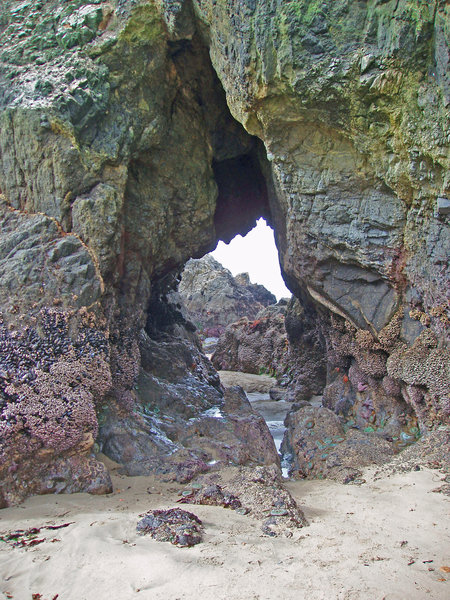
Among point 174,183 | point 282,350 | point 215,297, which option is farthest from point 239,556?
point 215,297

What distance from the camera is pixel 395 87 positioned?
6.01m

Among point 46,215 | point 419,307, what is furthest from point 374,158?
point 46,215

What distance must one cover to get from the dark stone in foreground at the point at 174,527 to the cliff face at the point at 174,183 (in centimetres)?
177

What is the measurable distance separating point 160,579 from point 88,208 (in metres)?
5.70

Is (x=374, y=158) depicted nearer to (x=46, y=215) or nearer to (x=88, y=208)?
(x=88, y=208)

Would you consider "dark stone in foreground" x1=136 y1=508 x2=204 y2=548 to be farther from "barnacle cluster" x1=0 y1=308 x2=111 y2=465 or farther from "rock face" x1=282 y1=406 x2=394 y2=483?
"rock face" x1=282 y1=406 x2=394 y2=483

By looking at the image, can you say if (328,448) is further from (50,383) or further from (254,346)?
(254,346)

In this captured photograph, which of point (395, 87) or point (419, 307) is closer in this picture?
point (395, 87)

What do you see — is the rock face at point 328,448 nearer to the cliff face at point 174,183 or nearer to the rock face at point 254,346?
the cliff face at point 174,183

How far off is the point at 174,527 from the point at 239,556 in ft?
2.54

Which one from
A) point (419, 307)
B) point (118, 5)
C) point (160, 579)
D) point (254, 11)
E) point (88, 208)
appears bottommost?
point (160, 579)

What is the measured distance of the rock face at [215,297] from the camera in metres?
24.7

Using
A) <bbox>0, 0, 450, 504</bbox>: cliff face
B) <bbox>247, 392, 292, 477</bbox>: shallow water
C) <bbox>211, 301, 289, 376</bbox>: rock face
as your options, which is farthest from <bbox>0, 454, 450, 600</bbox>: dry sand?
<bbox>211, 301, 289, 376</bbox>: rock face

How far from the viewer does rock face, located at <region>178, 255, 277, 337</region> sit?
972 inches
